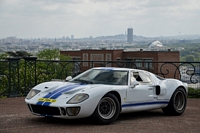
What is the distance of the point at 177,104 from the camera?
10273 millimetres

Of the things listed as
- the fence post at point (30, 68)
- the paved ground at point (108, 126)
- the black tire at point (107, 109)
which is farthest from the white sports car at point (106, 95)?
the fence post at point (30, 68)

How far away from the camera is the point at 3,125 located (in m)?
8.12

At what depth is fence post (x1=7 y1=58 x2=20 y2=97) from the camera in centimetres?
1435

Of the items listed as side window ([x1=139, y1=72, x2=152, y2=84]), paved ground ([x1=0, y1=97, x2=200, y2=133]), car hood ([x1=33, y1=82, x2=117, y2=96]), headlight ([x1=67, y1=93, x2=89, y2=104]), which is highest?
side window ([x1=139, y1=72, x2=152, y2=84])

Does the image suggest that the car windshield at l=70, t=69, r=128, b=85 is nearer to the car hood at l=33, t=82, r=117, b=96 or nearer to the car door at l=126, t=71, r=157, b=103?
the car door at l=126, t=71, r=157, b=103

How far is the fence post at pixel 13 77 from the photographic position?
14352 mm

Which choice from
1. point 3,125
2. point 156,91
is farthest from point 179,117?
point 3,125

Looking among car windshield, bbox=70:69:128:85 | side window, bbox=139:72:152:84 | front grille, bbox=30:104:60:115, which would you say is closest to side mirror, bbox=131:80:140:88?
car windshield, bbox=70:69:128:85

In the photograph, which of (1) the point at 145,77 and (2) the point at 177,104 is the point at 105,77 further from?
(2) the point at 177,104

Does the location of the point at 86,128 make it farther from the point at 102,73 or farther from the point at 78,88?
the point at 102,73

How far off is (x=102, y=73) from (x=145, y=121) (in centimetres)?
140

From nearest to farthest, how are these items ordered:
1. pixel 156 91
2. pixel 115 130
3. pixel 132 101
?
pixel 115 130 < pixel 132 101 < pixel 156 91

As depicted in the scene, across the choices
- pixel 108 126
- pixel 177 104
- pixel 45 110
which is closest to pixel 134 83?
pixel 108 126

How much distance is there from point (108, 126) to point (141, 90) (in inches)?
58.4
